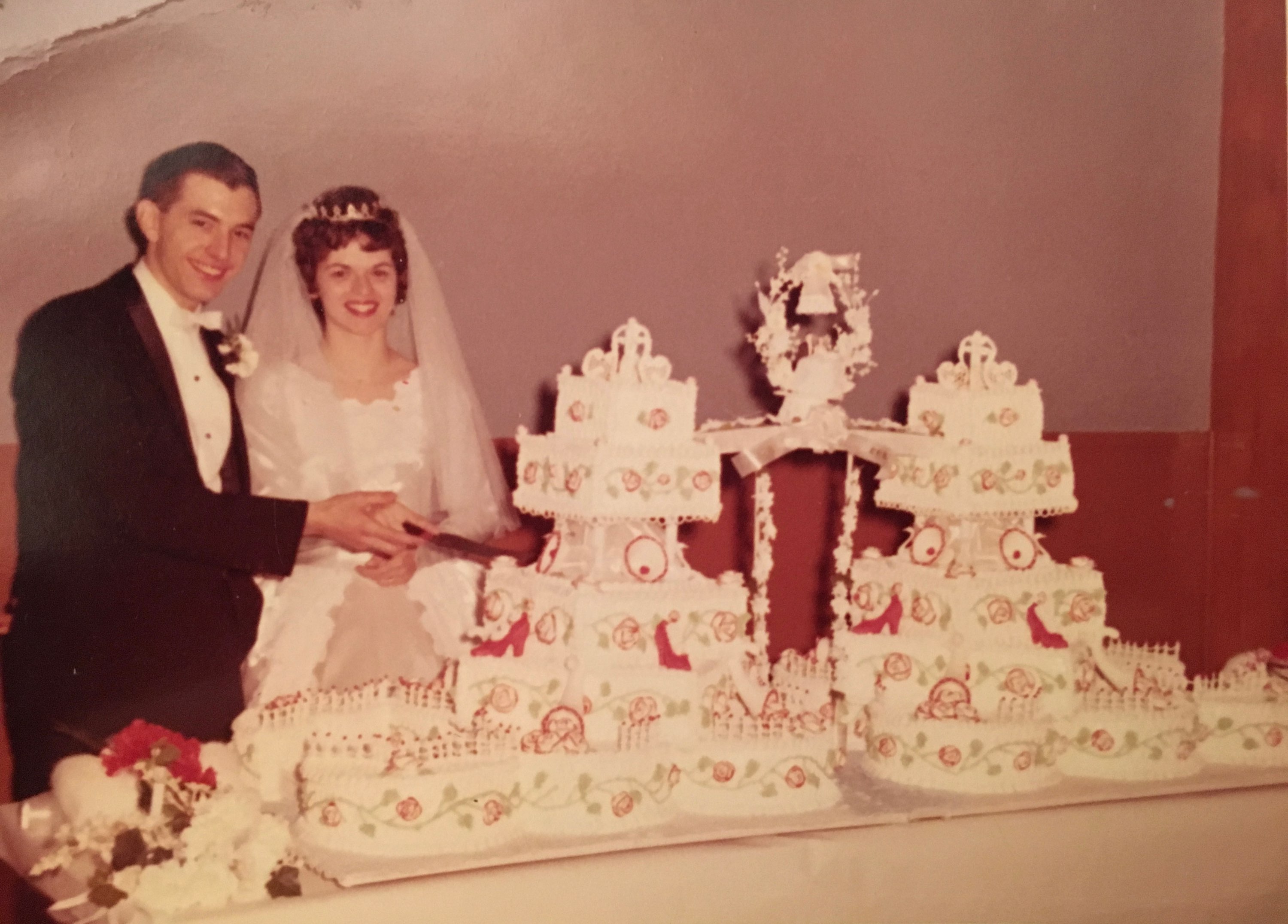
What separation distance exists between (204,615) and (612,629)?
2.88 ft

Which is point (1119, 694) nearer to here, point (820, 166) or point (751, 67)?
point (820, 166)

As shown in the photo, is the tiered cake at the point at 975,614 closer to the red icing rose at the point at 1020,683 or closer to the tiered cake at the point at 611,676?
the red icing rose at the point at 1020,683

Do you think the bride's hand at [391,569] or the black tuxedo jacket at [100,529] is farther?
the bride's hand at [391,569]

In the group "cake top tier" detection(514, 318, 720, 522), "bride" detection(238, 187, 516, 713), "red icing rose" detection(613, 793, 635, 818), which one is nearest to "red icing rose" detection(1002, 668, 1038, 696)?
"cake top tier" detection(514, 318, 720, 522)

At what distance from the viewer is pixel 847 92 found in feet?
10.9

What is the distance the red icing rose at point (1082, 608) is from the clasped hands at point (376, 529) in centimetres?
141

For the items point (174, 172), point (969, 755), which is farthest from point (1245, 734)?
point (174, 172)

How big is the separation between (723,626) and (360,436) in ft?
3.04

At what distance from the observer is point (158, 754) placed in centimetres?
218

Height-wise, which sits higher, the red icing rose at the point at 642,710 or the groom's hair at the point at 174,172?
the groom's hair at the point at 174,172

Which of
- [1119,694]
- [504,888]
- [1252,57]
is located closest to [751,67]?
[1252,57]

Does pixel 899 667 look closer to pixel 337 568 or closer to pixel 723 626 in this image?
pixel 723 626

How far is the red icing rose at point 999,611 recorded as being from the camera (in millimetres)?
2707

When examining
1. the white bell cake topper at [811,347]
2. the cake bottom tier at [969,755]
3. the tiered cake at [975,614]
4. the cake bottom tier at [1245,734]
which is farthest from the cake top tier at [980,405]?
the cake bottom tier at [1245,734]
